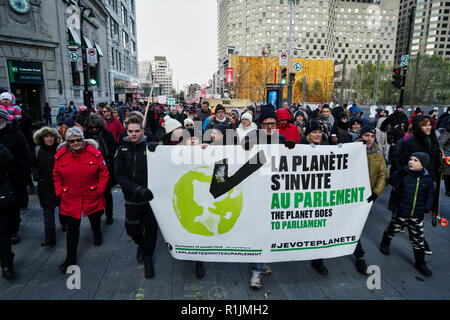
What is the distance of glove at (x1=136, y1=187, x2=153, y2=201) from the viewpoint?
3271 mm

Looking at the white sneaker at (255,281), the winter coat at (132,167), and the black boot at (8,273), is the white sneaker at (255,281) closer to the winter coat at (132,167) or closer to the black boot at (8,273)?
the winter coat at (132,167)

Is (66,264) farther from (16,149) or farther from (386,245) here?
(386,245)

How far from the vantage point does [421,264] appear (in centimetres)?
A: 369

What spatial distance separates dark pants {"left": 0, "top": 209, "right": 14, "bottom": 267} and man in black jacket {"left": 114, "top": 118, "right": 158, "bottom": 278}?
1468 millimetres

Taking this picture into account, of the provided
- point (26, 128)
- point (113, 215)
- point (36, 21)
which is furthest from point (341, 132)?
point (36, 21)

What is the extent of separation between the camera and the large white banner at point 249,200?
3.26 metres

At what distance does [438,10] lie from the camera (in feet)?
366

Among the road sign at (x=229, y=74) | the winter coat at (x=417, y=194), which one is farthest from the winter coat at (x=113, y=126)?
the road sign at (x=229, y=74)

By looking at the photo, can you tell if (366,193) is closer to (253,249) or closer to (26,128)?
(253,249)

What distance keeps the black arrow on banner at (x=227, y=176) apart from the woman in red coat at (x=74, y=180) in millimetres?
1750

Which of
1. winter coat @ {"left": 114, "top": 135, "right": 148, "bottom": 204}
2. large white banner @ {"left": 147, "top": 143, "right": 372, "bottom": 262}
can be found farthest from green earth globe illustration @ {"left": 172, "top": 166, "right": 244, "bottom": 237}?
winter coat @ {"left": 114, "top": 135, "right": 148, "bottom": 204}

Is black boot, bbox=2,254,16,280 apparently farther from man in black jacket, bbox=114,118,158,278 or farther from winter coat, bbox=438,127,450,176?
winter coat, bbox=438,127,450,176

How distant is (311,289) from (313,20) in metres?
129
